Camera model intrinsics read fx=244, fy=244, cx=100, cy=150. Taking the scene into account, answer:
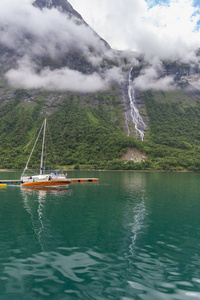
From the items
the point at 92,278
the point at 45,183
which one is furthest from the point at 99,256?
the point at 45,183

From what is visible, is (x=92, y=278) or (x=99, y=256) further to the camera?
(x=99, y=256)

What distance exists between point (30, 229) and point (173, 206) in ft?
90.9

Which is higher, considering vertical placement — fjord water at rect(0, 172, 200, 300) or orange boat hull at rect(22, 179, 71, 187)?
orange boat hull at rect(22, 179, 71, 187)

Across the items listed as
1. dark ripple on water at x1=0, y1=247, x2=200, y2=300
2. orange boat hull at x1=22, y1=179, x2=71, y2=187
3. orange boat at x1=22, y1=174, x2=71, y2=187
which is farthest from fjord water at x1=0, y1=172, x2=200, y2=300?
orange boat at x1=22, y1=174, x2=71, y2=187

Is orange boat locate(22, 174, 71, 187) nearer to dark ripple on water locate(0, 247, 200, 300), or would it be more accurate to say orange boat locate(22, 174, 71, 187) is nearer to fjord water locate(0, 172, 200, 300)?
fjord water locate(0, 172, 200, 300)

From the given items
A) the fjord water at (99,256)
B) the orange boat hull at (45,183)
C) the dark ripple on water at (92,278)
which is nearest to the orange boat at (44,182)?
the orange boat hull at (45,183)

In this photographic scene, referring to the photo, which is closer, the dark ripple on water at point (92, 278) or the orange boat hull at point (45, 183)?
the dark ripple on water at point (92, 278)

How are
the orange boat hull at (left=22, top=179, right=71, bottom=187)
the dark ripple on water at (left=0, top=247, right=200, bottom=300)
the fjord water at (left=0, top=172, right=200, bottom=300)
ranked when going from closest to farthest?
the dark ripple on water at (left=0, top=247, right=200, bottom=300) → the fjord water at (left=0, top=172, right=200, bottom=300) → the orange boat hull at (left=22, top=179, right=71, bottom=187)

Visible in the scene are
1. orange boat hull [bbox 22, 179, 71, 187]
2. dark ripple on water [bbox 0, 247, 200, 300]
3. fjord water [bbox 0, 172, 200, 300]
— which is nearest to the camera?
dark ripple on water [bbox 0, 247, 200, 300]

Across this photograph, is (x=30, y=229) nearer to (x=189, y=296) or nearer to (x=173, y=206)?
(x=189, y=296)

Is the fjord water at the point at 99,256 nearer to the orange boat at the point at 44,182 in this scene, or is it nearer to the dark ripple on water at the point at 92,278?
the dark ripple on water at the point at 92,278

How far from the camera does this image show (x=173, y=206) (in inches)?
1769

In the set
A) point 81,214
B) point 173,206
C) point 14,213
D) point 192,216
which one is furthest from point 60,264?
point 173,206

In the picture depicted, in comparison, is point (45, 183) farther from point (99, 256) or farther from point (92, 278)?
point (92, 278)
